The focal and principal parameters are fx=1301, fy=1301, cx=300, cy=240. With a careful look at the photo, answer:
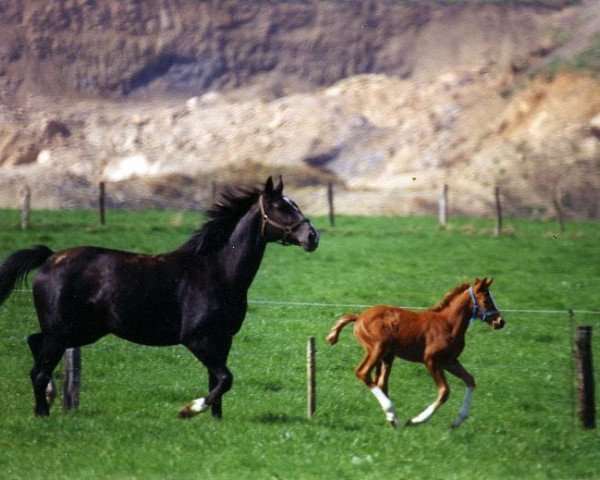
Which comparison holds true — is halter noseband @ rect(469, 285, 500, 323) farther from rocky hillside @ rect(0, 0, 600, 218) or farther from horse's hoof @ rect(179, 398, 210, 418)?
rocky hillside @ rect(0, 0, 600, 218)

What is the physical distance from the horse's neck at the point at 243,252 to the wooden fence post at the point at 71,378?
1684 millimetres

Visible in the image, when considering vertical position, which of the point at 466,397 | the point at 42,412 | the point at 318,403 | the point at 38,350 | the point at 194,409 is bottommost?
the point at 318,403

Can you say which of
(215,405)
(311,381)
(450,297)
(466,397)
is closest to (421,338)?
(450,297)

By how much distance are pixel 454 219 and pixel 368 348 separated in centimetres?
3300

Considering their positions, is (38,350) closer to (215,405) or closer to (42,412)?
(42,412)

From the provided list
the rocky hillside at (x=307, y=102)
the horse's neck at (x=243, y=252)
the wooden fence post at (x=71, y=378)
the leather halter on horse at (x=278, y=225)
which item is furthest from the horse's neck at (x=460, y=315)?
the rocky hillside at (x=307, y=102)

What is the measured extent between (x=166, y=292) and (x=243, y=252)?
845 millimetres

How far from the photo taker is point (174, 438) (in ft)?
36.8

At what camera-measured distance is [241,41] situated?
74.1 meters

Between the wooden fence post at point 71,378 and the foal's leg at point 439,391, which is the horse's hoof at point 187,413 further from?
the foal's leg at point 439,391

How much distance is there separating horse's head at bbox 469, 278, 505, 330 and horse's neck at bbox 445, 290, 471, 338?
0.20 feet

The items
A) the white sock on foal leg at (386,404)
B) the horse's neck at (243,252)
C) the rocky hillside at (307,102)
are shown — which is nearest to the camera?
the white sock on foal leg at (386,404)

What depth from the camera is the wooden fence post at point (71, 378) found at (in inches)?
495

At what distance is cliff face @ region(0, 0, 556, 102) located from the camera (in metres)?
69.6
